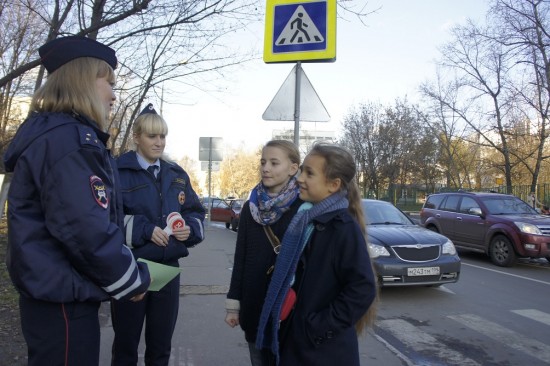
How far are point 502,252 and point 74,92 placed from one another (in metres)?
11.0

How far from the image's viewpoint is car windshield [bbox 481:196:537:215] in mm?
11594

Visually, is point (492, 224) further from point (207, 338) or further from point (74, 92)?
point (74, 92)

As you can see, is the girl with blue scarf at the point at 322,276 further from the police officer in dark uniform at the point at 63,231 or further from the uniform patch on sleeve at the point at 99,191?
the uniform patch on sleeve at the point at 99,191

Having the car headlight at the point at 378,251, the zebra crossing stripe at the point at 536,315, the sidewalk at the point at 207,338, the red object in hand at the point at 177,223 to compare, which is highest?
the red object in hand at the point at 177,223

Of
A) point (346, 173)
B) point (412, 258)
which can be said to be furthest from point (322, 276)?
point (412, 258)

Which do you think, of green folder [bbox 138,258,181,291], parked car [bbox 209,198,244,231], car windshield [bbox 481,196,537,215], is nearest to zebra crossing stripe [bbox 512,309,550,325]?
car windshield [bbox 481,196,537,215]

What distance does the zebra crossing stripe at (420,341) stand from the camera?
4634 mm

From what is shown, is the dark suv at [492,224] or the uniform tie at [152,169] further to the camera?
the dark suv at [492,224]

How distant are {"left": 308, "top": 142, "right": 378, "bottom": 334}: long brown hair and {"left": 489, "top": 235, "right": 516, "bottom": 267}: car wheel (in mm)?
9404

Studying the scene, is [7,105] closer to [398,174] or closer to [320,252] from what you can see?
[320,252]

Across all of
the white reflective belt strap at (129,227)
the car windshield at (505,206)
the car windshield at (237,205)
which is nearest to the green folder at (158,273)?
the white reflective belt strap at (129,227)

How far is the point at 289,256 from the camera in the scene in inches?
90.3

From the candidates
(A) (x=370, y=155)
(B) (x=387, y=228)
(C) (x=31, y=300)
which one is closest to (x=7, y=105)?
(B) (x=387, y=228)

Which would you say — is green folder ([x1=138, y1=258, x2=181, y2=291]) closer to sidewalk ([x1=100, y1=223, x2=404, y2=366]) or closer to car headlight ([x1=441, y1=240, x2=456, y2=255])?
sidewalk ([x1=100, y1=223, x2=404, y2=366])
